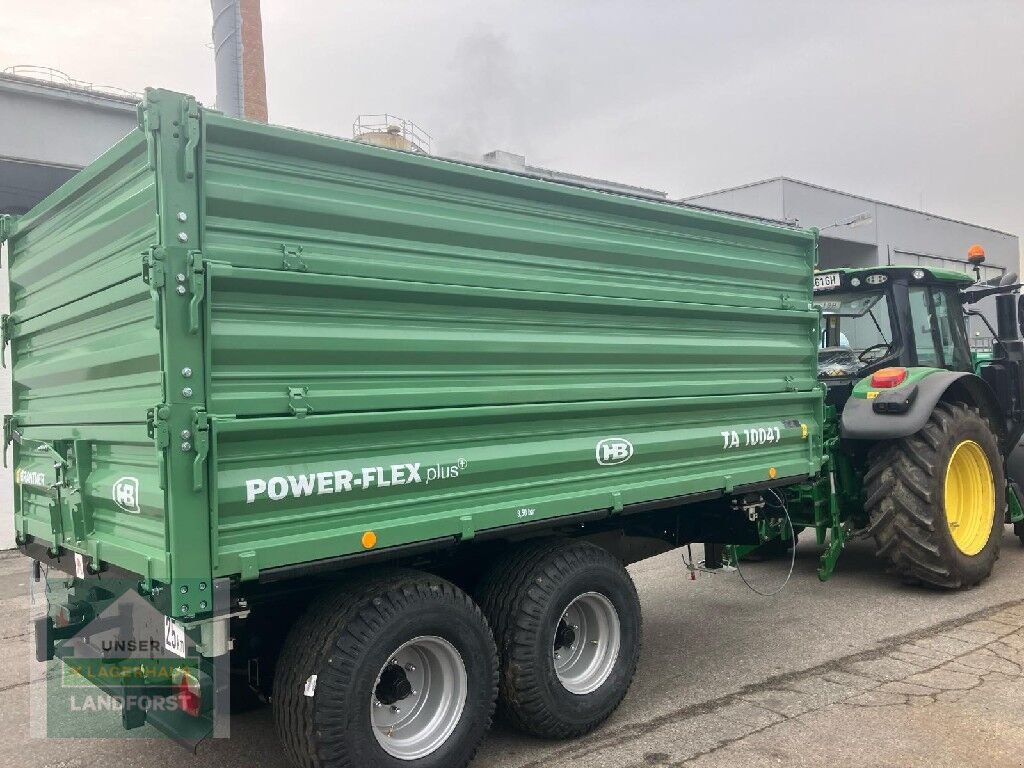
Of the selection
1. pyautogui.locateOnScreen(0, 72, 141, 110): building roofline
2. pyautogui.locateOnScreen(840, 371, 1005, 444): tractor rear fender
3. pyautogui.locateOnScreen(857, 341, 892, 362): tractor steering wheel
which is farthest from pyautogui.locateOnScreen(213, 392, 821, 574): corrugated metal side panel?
pyautogui.locateOnScreen(0, 72, 141, 110): building roofline

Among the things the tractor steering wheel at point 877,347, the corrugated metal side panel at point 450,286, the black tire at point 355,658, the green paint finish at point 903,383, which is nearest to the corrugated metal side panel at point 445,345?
the corrugated metal side panel at point 450,286

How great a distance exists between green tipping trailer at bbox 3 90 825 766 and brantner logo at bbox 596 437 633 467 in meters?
0.01

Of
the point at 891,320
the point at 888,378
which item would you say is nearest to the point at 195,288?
the point at 888,378

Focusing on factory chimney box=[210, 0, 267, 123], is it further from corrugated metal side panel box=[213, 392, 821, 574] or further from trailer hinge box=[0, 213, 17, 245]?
corrugated metal side panel box=[213, 392, 821, 574]

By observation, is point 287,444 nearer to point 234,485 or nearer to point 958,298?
point 234,485

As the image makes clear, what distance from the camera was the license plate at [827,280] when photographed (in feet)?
22.6

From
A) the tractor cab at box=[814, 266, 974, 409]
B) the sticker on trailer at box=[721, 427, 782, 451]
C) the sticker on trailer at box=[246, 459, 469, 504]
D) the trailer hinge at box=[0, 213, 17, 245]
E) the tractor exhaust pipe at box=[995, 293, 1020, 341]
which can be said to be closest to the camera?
the sticker on trailer at box=[246, 459, 469, 504]

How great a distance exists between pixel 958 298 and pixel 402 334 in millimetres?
5566

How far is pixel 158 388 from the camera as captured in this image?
2939 mm

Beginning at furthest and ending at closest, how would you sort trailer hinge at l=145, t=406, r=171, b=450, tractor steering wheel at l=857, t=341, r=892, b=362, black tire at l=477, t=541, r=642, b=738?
tractor steering wheel at l=857, t=341, r=892, b=362
black tire at l=477, t=541, r=642, b=738
trailer hinge at l=145, t=406, r=171, b=450

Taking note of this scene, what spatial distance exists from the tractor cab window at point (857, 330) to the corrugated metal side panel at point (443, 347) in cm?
235

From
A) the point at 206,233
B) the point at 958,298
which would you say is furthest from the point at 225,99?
the point at 206,233

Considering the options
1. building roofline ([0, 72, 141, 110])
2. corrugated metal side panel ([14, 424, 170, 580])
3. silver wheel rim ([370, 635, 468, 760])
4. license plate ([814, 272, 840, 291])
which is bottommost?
silver wheel rim ([370, 635, 468, 760])

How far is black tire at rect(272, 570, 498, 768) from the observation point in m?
3.11
